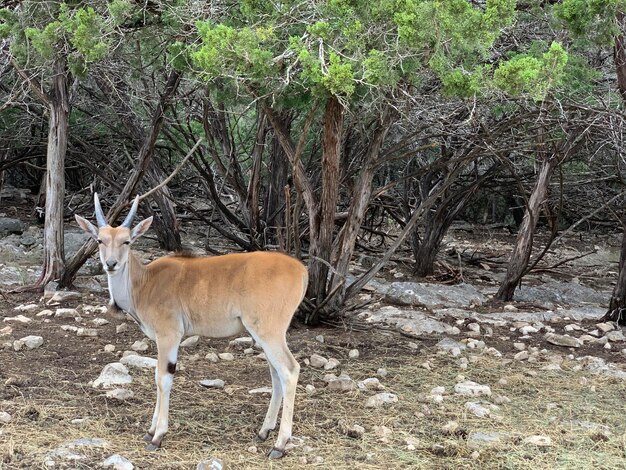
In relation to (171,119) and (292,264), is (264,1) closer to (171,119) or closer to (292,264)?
(292,264)

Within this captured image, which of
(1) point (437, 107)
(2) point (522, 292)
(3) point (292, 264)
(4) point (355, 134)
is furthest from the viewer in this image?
(2) point (522, 292)

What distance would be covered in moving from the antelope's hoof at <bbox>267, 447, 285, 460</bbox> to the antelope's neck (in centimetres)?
143

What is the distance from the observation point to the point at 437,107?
7746 millimetres

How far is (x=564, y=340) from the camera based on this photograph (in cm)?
833

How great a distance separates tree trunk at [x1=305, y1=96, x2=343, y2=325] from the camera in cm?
738

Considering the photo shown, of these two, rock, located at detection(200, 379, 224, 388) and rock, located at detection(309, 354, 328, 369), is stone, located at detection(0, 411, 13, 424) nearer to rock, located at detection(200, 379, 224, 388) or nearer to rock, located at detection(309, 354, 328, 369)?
rock, located at detection(200, 379, 224, 388)

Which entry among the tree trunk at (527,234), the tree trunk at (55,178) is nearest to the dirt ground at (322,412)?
the tree trunk at (55,178)

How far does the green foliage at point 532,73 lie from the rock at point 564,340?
12.1 feet

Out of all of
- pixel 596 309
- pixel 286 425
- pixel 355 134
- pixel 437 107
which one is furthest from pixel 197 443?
pixel 596 309

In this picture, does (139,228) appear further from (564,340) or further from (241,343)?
(564,340)

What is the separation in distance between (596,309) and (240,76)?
20.9 ft

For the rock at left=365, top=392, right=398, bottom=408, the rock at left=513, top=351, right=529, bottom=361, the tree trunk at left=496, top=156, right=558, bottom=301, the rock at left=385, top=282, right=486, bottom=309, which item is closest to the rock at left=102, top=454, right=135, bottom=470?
the rock at left=365, top=392, right=398, bottom=408

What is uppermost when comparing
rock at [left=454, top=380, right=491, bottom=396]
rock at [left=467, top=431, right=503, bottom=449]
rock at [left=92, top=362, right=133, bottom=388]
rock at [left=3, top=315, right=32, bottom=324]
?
rock at [left=467, top=431, right=503, bottom=449]

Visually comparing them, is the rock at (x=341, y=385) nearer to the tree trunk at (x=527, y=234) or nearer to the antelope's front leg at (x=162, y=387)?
the antelope's front leg at (x=162, y=387)
